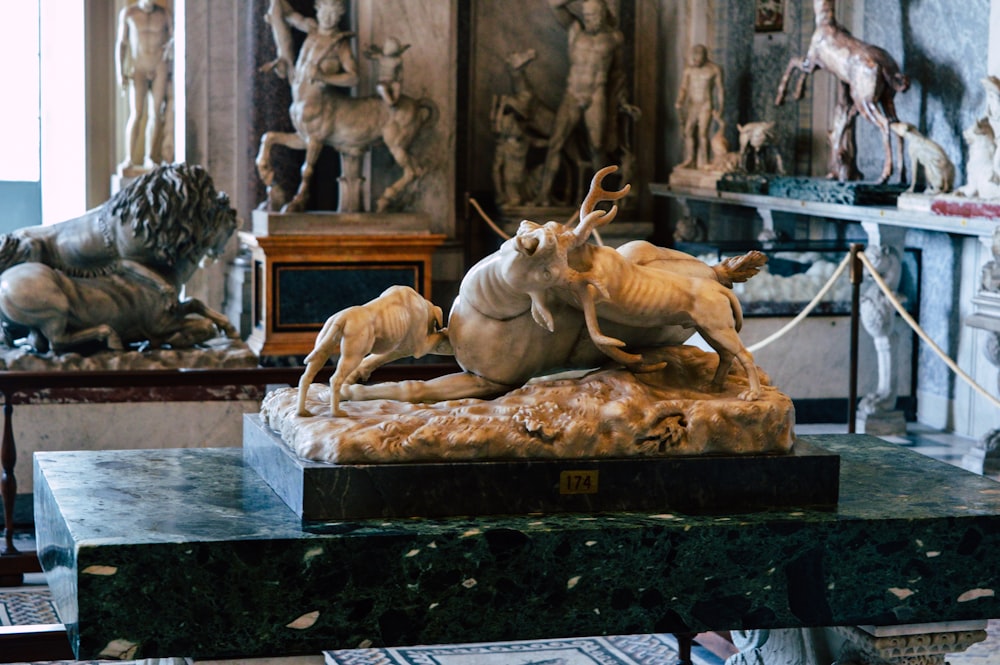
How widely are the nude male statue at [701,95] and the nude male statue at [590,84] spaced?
80 cm

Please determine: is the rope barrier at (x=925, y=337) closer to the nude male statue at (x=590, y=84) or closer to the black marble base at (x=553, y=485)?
the black marble base at (x=553, y=485)

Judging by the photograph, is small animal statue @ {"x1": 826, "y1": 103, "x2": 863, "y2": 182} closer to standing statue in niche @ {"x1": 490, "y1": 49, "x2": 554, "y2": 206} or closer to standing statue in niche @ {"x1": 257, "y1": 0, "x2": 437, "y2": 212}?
standing statue in niche @ {"x1": 490, "y1": 49, "x2": 554, "y2": 206}

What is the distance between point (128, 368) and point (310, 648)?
4.03m

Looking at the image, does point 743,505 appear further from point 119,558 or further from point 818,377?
point 818,377

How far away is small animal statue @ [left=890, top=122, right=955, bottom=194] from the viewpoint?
987cm

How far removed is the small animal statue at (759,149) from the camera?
39.9 ft

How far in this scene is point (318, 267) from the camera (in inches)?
455

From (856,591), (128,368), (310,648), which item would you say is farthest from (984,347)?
(310,648)

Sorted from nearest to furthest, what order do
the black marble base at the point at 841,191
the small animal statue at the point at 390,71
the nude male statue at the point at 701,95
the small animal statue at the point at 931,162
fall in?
the small animal statue at the point at 931,162 < the black marble base at the point at 841,191 < the small animal statue at the point at 390,71 < the nude male statue at the point at 701,95

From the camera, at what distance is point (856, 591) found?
138 inches

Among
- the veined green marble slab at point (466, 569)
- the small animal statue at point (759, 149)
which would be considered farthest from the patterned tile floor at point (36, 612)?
the small animal statue at point (759, 149)

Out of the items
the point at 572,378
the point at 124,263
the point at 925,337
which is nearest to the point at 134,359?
the point at 124,263

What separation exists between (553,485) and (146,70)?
1250 centimetres

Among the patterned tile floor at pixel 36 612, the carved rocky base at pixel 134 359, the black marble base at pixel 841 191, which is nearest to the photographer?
the patterned tile floor at pixel 36 612
